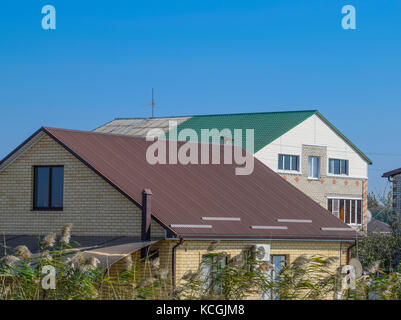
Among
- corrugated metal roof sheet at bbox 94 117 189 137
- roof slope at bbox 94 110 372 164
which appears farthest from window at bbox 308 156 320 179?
corrugated metal roof sheet at bbox 94 117 189 137

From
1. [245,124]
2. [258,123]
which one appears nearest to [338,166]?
[258,123]

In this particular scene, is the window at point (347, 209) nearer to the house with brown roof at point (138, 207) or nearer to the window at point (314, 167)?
the window at point (314, 167)

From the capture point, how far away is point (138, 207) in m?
25.8

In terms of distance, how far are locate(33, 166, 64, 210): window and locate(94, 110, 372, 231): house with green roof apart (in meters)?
22.1

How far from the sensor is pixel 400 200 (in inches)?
1602

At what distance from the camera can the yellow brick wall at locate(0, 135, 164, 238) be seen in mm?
26375

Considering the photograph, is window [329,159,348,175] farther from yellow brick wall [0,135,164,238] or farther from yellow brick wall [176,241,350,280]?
yellow brick wall [0,135,164,238]

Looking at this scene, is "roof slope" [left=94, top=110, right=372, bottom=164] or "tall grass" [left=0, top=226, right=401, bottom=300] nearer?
"tall grass" [left=0, top=226, right=401, bottom=300]

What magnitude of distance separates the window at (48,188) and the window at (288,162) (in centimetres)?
2436

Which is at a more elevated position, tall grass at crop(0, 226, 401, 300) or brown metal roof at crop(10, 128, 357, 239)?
brown metal roof at crop(10, 128, 357, 239)
